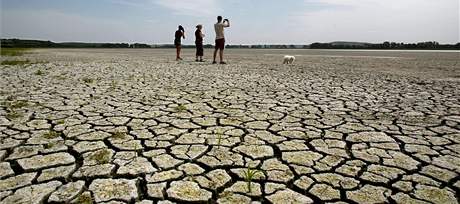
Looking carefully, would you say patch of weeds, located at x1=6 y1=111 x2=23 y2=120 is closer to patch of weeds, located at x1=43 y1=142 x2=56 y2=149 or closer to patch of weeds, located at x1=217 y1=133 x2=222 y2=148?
patch of weeds, located at x1=43 y1=142 x2=56 y2=149

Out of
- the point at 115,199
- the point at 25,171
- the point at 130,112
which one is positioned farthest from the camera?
the point at 130,112

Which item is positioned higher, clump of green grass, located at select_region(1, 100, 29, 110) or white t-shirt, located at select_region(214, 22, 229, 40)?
white t-shirt, located at select_region(214, 22, 229, 40)

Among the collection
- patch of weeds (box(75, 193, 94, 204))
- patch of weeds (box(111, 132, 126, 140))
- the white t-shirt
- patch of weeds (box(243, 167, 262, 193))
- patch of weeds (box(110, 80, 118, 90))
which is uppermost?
the white t-shirt

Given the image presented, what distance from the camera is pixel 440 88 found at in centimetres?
535

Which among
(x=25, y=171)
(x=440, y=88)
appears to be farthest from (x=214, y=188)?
(x=440, y=88)

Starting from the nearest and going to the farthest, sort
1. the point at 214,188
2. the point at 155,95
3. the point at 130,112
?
1. the point at 214,188
2. the point at 130,112
3. the point at 155,95

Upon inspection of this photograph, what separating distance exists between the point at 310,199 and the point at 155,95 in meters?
3.36

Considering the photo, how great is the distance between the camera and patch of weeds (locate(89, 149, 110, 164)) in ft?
6.89

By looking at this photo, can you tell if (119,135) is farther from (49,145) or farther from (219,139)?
(219,139)

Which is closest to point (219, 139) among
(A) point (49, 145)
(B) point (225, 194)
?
(B) point (225, 194)

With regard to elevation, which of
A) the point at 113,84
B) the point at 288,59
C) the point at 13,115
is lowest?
the point at 13,115

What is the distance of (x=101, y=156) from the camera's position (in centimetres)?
219

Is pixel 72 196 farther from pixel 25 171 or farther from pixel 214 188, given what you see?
pixel 214 188

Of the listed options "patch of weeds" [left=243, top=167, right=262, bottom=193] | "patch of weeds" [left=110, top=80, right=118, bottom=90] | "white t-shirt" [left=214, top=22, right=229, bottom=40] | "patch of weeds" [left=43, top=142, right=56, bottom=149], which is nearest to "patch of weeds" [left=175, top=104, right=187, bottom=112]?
"patch of weeds" [left=43, top=142, right=56, bottom=149]
